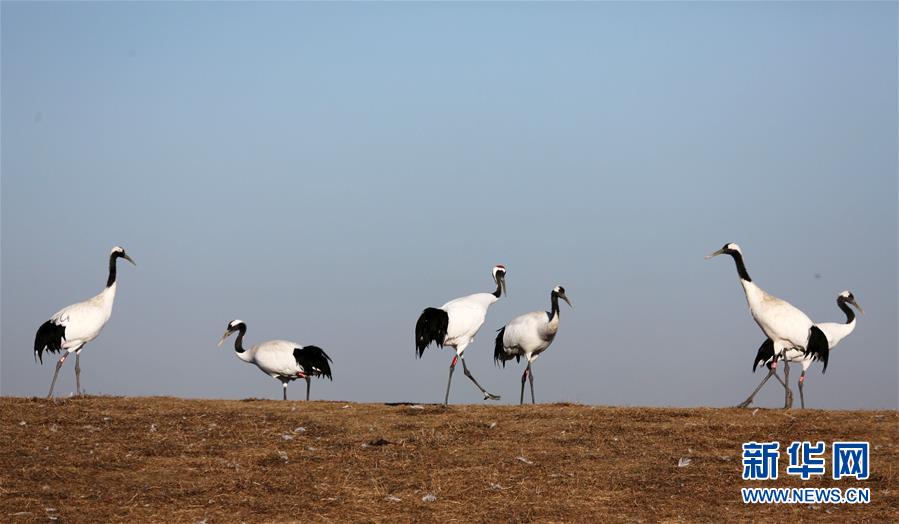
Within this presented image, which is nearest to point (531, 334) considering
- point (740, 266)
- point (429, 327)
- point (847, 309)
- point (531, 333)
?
point (531, 333)

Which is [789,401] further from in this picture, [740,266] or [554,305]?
[554,305]

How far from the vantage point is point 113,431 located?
18.3 metres

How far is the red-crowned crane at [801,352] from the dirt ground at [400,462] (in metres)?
2.59

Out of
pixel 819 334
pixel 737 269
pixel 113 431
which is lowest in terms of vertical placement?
pixel 113 431

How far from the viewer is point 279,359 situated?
26.6 metres

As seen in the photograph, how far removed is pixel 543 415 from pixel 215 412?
6.03 m

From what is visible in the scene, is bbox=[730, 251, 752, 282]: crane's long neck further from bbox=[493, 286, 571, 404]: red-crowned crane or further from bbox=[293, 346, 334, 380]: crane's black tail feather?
bbox=[293, 346, 334, 380]: crane's black tail feather

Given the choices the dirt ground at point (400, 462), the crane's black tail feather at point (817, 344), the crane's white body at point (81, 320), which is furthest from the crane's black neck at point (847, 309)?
the crane's white body at point (81, 320)

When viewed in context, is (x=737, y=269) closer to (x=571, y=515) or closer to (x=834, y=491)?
(x=834, y=491)

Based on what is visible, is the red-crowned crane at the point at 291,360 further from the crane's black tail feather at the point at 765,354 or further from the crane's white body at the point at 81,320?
the crane's black tail feather at the point at 765,354

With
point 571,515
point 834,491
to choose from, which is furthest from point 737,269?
point 571,515

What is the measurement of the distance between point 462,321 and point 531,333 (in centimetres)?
181

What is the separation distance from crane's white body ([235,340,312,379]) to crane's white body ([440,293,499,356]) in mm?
4583

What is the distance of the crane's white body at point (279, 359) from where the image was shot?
2656 cm
